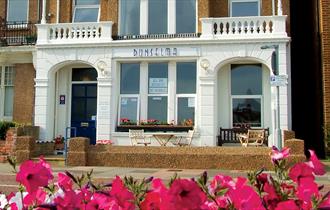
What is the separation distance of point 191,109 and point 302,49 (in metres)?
7.78

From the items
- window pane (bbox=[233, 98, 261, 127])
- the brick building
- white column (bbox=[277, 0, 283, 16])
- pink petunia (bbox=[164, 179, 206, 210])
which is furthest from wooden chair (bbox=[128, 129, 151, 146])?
pink petunia (bbox=[164, 179, 206, 210])

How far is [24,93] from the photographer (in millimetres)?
20438

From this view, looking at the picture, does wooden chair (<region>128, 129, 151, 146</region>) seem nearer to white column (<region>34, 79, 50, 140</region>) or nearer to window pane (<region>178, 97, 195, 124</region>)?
window pane (<region>178, 97, 195, 124</region>)

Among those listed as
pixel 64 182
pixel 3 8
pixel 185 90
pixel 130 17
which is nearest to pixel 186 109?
pixel 185 90

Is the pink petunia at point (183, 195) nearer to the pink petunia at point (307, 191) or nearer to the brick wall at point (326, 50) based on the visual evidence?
the pink petunia at point (307, 191)

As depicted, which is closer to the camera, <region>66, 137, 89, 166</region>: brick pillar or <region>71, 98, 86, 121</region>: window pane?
<region>66, 137, 89, 166</region>: brick pillar

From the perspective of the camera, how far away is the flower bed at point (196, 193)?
159 cm

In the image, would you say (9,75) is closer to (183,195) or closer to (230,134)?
(230,134)

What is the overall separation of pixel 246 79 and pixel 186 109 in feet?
9.60

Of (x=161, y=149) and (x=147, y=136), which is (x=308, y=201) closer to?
(x=161, y=149)

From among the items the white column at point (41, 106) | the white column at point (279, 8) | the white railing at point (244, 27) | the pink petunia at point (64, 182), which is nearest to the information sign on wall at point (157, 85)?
the white railing at point (244, 27)

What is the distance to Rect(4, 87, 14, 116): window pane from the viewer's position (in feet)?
69.0

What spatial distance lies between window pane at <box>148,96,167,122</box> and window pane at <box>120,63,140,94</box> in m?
0.86

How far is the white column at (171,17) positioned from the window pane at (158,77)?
152cm
